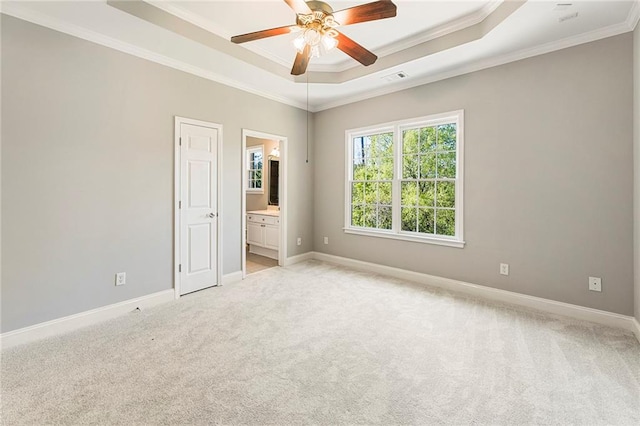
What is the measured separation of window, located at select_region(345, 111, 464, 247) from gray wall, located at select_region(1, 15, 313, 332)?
253 centimetres

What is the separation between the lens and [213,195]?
13.0ft

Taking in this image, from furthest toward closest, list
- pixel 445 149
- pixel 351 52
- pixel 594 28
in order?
pixel 445 149
pixel 594 28
pixel 351 52

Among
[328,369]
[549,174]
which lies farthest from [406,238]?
[328,369]

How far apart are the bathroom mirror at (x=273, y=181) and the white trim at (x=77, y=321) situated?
10.7ft

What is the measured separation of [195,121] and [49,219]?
1849 millimetres

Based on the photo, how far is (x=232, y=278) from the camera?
4.19 meters

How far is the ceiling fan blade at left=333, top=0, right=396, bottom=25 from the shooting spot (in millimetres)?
1911

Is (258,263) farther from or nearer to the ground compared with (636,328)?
farther from the ground

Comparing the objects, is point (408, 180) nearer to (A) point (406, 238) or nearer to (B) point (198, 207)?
(A) point (406, 238)

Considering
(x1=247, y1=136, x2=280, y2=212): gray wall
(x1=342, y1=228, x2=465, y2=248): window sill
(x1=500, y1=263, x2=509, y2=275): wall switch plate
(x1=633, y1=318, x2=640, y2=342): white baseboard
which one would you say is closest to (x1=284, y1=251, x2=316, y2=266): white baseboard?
(x1=342, y1=228, x2=465, y2=248): window sill

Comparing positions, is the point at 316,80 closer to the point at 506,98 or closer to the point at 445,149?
the point at 445,149

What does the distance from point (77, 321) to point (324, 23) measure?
11.5ft

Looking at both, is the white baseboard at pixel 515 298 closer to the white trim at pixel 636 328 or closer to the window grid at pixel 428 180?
the white trim at pixel 636 328

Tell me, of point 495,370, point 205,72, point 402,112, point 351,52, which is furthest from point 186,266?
point 402,112
